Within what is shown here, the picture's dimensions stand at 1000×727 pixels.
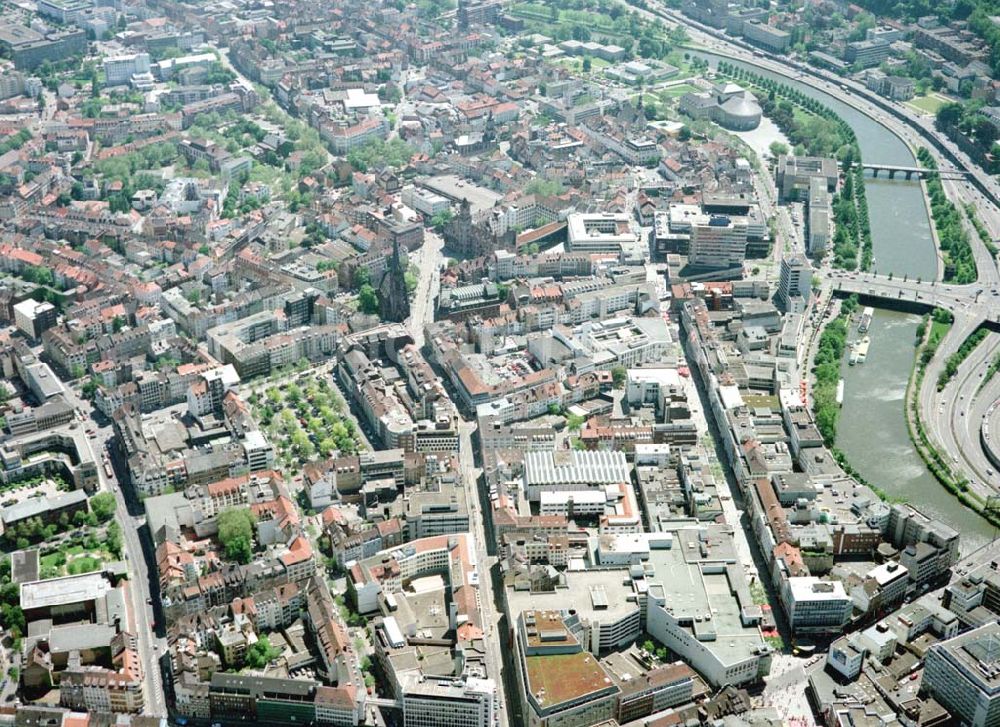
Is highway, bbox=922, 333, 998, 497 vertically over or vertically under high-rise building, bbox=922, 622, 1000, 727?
under

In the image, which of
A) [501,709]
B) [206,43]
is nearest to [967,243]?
[501,709]

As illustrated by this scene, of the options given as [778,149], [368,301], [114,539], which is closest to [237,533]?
[114,539]

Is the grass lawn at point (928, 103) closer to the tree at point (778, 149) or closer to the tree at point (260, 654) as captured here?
the tree at point (778, 149)

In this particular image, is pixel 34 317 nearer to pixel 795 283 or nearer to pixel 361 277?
pixel 361 277

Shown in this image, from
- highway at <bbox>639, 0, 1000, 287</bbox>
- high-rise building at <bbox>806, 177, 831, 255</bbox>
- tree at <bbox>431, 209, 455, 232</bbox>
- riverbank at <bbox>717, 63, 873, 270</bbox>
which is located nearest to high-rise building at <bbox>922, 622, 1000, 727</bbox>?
riverbank at <bbox>717, 63, 873, 270</bbox>

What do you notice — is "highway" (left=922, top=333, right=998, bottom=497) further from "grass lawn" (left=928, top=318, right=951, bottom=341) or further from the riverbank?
the riverbank

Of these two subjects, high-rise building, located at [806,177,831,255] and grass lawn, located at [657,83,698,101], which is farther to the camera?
grass lawn, located at [657,83,698,101]

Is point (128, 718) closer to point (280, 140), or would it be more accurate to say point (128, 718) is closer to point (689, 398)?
point (689, 398)
